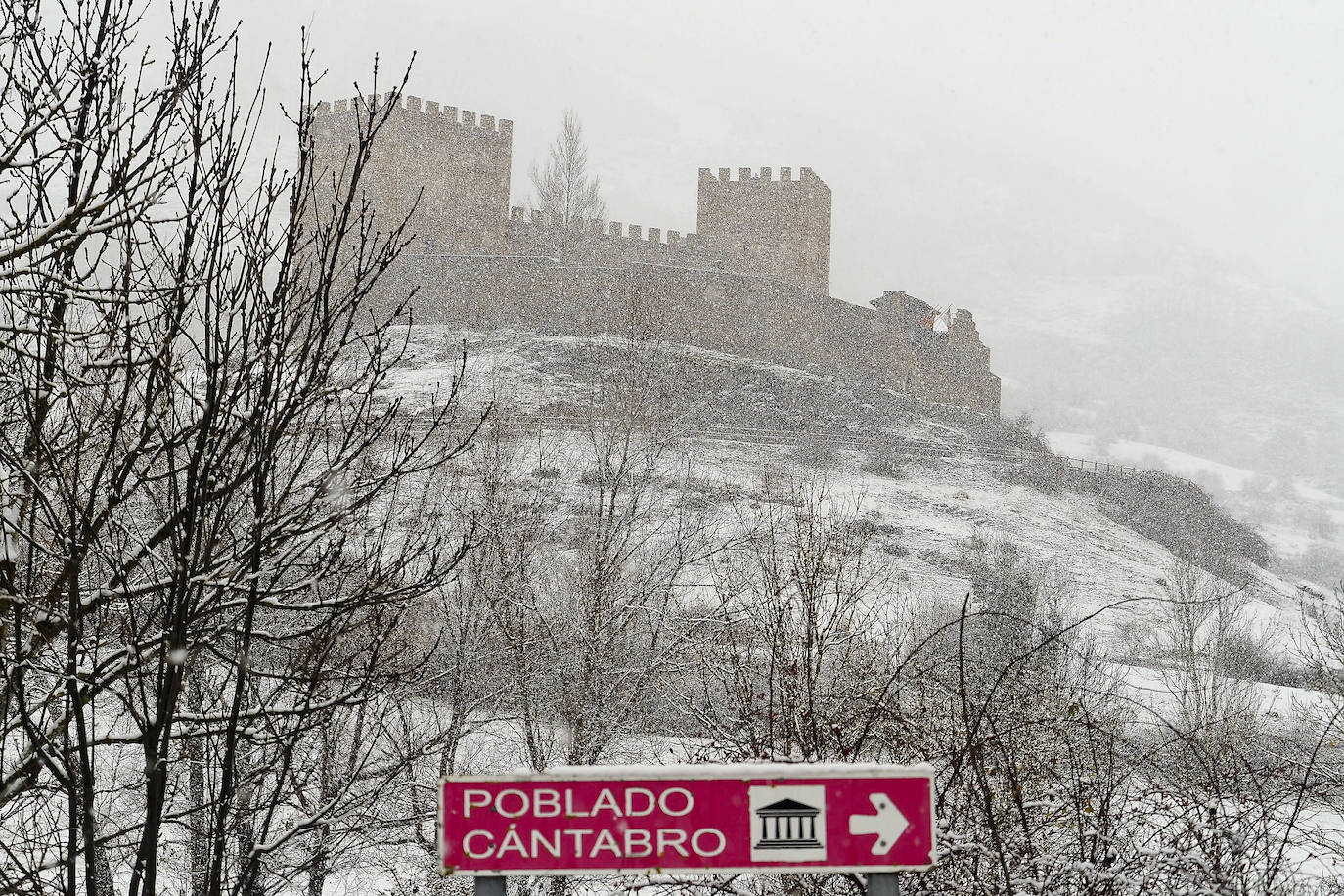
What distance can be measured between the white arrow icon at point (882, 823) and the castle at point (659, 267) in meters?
45.6

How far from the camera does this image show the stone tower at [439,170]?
52.0m

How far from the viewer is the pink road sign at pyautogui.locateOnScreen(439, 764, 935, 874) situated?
6.37 ft

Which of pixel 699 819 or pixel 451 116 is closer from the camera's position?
pixel 699 819

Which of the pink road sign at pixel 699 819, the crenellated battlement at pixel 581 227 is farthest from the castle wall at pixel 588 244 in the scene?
the pink road sign at pixel 699 819

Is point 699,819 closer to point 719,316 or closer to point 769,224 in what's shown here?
point 719,316

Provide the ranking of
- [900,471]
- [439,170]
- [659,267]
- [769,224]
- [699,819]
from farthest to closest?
[769,224] → [439,170] → [659,267] → [900,471] → [699,819]

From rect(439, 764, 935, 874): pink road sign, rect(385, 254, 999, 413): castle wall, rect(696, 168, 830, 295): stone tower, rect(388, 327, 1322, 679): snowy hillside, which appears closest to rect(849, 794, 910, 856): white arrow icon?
rect(439, 764, 935, 874): pink road sign

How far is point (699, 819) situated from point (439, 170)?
178ft

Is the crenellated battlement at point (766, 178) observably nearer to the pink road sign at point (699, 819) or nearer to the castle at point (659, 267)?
the castle at point (659, 267)

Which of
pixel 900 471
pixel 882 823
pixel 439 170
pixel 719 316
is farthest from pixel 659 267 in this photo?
pixel 882 823

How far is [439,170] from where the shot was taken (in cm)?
5359

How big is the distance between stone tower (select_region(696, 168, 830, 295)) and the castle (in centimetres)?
7

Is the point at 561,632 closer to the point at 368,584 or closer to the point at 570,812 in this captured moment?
the point at 368,584

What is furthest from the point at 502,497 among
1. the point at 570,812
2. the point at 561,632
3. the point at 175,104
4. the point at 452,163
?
the point at 452,163
